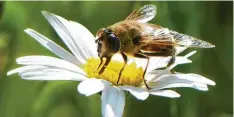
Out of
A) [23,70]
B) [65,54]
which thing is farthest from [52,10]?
[23,70]

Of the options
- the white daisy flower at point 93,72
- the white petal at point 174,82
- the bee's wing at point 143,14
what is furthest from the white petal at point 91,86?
the bee's wing at point 143,14

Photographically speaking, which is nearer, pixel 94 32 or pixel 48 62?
pixel 48 62

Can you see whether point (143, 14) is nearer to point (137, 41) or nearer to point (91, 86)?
point (137, 41)

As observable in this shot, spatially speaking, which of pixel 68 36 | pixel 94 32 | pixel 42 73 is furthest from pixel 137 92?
pixel 94 32

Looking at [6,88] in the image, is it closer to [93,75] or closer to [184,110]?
[93,75]

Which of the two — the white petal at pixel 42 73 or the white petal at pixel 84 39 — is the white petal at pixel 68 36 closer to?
the white petal at pixel 84 39
